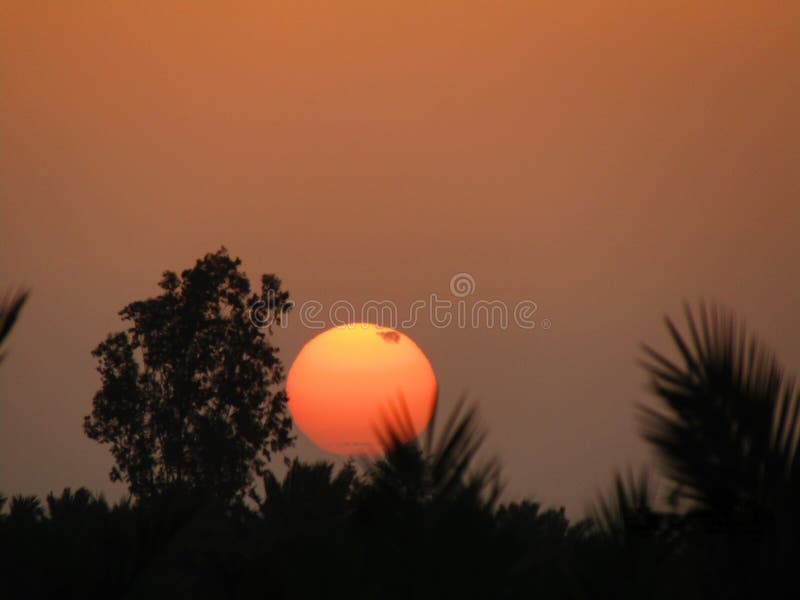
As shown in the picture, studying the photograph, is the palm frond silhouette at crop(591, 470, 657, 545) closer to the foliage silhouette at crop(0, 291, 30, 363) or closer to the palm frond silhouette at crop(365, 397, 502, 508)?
the palm frond silhouette at crop(365, 397, 502, 508)

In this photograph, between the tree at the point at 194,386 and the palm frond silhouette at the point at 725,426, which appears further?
the tree at the point at 194,386

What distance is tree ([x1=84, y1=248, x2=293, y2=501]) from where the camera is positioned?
3875 centimetres

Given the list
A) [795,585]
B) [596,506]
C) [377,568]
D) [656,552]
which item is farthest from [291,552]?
[795,585]

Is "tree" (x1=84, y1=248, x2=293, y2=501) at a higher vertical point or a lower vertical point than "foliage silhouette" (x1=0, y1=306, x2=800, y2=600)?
higher

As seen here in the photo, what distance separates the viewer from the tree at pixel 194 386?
38.8 meters

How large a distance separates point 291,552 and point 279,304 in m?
37.0

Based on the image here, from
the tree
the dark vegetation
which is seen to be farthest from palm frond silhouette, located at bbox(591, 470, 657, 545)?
the tree

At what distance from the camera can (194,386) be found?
39812 millimetres

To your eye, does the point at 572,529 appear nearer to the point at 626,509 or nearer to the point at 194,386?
the point at 626,509

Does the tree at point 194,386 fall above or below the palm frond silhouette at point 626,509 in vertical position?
above

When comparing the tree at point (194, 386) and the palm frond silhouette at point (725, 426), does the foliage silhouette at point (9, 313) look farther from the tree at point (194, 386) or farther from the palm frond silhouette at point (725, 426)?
the tree at point (194, 386)

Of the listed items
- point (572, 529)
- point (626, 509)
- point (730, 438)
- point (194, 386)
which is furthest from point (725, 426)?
point (194, 386)

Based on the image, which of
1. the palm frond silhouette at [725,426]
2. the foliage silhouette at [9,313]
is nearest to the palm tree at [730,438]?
the palm frond silhouette at [725,426]

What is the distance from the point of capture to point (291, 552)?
4148 mm
